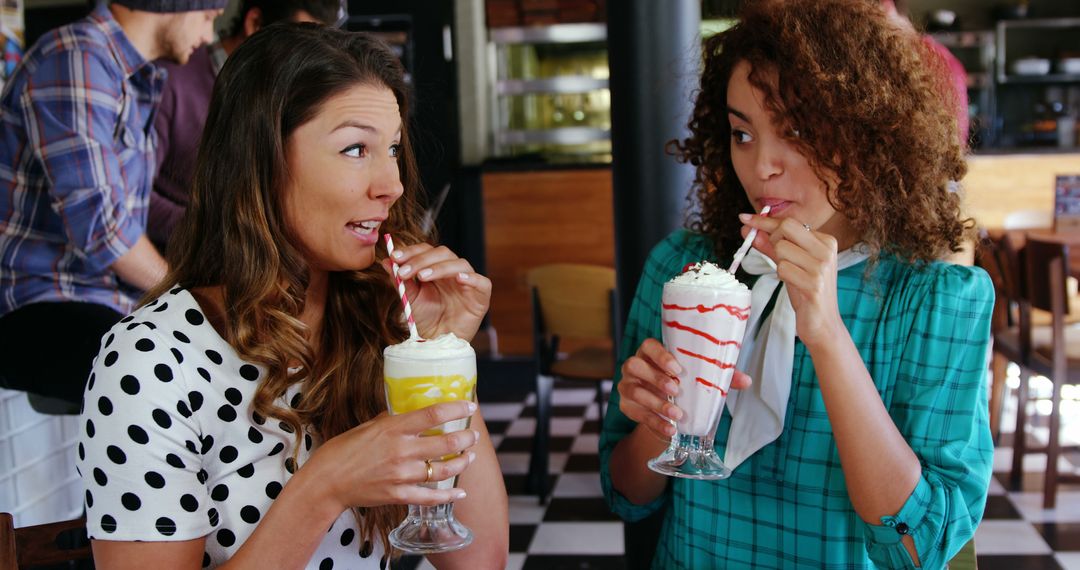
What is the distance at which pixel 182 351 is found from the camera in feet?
4.09

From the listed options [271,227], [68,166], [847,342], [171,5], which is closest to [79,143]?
[68,166]

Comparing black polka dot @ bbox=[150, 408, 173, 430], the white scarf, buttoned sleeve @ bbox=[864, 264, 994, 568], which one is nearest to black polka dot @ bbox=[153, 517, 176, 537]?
black polka dot @ bbox=[150, 408, 173, 430]

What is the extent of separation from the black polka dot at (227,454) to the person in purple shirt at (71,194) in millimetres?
988

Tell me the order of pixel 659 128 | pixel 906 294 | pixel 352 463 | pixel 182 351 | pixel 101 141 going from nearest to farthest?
pixel 352 463 → pixel 182 351 → pixel 906 294 → pixel 659 128 → pixel 101 141

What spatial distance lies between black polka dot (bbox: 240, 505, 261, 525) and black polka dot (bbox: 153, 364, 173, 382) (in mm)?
210

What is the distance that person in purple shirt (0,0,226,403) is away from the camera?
2.15m

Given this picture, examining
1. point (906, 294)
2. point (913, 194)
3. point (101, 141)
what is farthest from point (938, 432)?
point (101, 141)

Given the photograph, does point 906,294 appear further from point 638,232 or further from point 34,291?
point 34,291

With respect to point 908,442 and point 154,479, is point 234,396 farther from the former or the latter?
point 908,442

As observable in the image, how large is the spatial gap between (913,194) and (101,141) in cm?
183

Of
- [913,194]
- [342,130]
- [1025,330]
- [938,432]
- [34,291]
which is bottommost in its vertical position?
[1025,330]

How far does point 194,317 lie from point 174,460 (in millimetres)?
206

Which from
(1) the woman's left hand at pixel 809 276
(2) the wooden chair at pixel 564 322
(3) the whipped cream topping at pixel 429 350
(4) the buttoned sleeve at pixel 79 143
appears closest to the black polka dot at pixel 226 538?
(3) the whipped cream topping at pixel 429 350

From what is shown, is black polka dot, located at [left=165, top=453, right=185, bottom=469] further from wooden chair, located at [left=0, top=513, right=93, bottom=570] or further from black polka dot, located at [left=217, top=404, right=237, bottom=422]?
wooden chair, located at [left=0, top=513, right=93, bottom=570]
